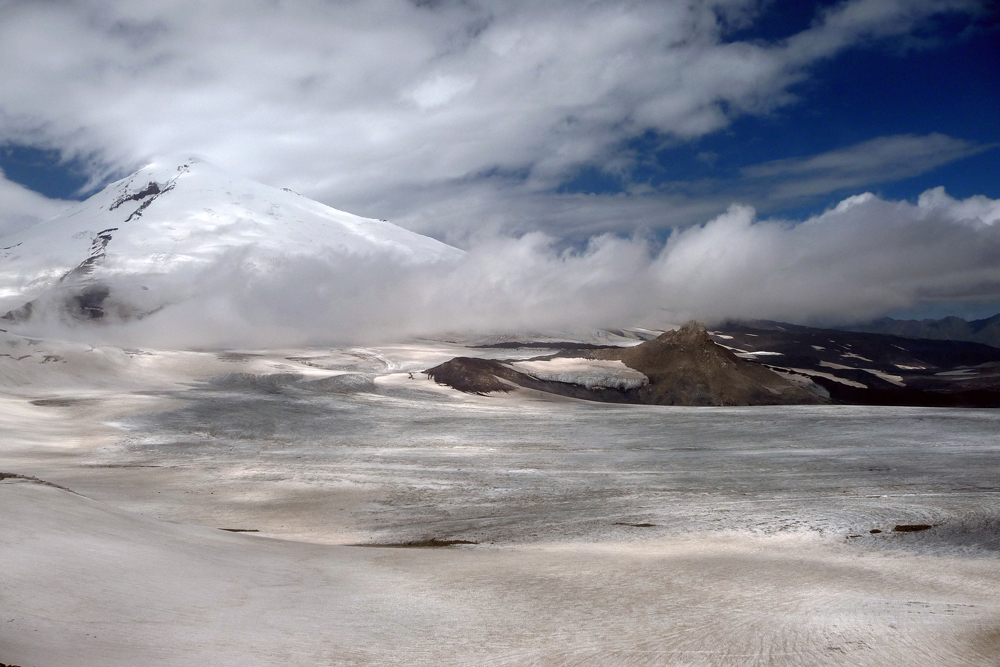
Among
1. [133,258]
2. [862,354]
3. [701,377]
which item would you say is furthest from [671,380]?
[133,258]

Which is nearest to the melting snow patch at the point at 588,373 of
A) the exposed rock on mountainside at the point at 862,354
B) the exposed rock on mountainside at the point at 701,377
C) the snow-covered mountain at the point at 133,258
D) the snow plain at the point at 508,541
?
the exposed rock on mountainside at the point at 701,377

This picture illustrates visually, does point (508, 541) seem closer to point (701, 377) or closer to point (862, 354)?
point (701, 377)

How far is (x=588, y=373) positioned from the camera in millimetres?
49406

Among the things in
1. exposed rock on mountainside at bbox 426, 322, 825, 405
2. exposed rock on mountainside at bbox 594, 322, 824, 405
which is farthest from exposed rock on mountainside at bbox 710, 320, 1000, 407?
exposed rock on mountainside at bbox 426, 322, 825, 405

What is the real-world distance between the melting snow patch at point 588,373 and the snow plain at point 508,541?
47.7 feet

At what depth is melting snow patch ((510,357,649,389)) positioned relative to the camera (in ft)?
158

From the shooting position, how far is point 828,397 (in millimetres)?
49156

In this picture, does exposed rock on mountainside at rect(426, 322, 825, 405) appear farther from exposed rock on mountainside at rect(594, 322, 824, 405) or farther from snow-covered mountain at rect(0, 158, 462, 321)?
snow-covered mountain at rect(0, 158, 462, 321)

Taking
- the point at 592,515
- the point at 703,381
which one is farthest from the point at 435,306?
the point at 592,515

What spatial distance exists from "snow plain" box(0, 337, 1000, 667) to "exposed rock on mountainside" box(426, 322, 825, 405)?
12829 millimetres

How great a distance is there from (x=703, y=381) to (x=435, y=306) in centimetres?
8968

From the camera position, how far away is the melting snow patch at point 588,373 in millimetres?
48281

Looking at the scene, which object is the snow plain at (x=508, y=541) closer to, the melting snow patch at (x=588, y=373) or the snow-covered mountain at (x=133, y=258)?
the melting snow patch at (x=588, y=373)

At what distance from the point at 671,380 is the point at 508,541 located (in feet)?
122
